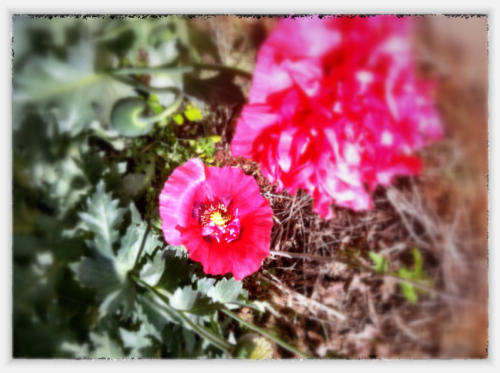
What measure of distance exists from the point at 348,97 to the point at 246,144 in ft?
0.89

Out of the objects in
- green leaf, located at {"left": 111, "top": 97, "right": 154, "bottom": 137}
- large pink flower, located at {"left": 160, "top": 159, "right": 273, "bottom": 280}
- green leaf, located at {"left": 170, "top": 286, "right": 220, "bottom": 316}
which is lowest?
green leaf, located at {"left": 170, "top": 286, "right": 220, "bottom": 316}

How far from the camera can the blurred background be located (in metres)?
1.01

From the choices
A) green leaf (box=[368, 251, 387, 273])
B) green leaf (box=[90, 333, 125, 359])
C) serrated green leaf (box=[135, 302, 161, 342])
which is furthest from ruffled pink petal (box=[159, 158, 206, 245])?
green leaf (box=[368, 251, 387, 273])

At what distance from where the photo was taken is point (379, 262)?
1.04 metres

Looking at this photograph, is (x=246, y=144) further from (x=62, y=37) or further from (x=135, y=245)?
(x=62, y=37)

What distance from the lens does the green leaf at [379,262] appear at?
1033 millimetres

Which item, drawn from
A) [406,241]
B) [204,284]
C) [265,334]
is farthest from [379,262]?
[204,284]

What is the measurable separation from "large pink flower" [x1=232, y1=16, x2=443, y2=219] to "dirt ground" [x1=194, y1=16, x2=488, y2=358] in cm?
4

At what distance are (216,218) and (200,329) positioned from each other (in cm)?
31

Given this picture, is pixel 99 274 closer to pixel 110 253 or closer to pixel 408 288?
pixel 110 253

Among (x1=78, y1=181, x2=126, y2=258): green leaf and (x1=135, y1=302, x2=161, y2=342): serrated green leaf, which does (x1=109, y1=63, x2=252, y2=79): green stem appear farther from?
(x1=135, y1=302, x2=161, y2=342): serrated green leaf

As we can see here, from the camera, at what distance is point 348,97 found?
0.96 metres

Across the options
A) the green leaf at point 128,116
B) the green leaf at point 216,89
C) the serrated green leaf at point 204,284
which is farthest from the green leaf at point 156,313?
the green leaf at point 216,89
